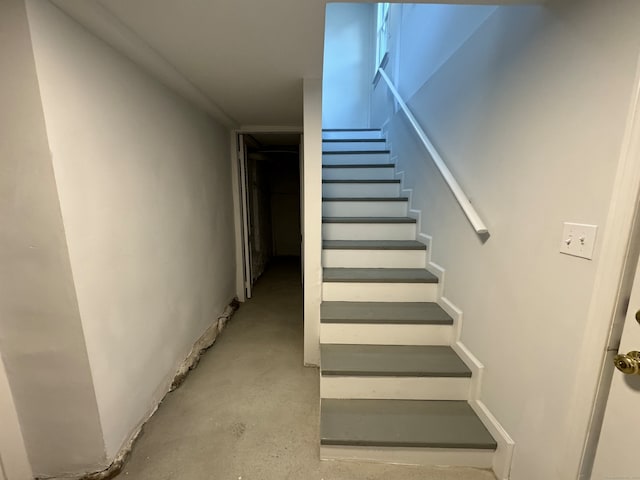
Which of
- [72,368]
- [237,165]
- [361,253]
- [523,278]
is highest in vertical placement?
[237,165]

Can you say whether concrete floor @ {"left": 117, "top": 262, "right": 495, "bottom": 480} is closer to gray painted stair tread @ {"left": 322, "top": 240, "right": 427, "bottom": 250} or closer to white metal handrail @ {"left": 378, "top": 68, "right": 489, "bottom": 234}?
gray painted stair tread @ {"left": 322, "top": 240, "right": 427, "bottom": 250}

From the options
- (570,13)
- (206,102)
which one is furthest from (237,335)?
(570,13)

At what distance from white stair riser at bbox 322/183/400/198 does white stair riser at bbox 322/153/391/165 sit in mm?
518

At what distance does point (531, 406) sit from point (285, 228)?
197 inches

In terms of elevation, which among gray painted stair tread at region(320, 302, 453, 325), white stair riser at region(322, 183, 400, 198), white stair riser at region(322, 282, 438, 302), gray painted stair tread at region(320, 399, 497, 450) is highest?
white stair riser at region(322, 183, 400, 198)

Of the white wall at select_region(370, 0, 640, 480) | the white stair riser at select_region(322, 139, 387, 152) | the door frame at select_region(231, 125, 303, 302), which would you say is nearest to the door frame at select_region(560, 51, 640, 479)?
the white wall at select_region(370, 0, 640, 480)

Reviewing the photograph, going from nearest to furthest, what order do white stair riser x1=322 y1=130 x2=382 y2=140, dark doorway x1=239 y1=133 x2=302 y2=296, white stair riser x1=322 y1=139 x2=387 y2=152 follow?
white stair riser x1=322 y1=139 x2=387 y2=152 → white stair riser x1=322 y1=130 x2=382 y2=140 → dark doorway x1=239 y1=133 x2=302 y2=296

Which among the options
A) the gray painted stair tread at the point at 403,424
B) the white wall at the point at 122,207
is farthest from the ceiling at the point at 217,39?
the gray painted stair tread at the point at 403,424

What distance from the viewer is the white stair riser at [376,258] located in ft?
7.42

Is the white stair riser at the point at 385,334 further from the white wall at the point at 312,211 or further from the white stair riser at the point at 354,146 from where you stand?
the white stair riser at the point at 354,146

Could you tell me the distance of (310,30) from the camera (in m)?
1.20

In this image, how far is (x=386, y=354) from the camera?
172 centimetres

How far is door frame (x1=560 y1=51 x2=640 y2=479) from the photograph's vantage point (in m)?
0.78

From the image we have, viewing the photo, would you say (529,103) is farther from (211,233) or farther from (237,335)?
(237,335)
